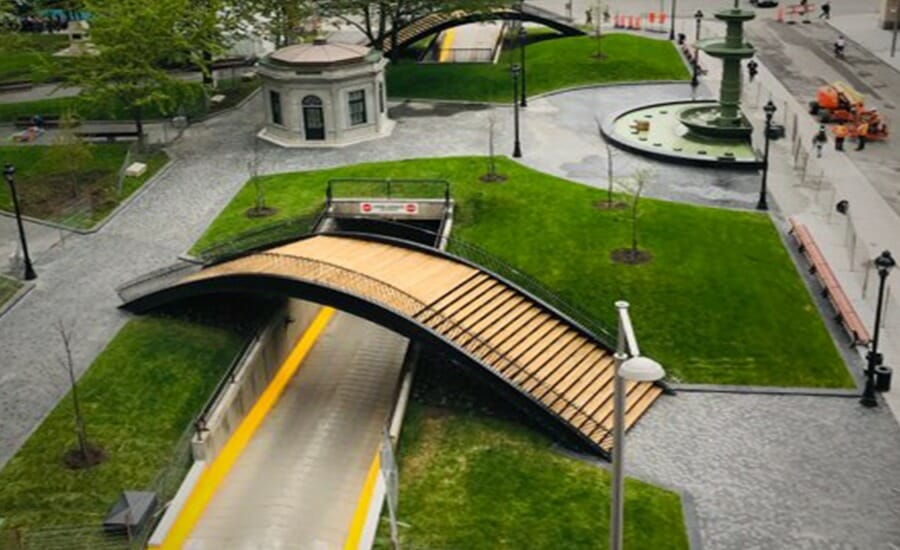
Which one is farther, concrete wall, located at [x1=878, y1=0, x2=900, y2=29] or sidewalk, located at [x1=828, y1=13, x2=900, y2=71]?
concrete wall, located at [x1=878, y1=0, x2=900, y2=29]

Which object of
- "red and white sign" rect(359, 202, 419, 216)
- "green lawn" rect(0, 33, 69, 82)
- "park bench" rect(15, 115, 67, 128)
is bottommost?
"red and white sign" rect(359, 202, 419, 216)

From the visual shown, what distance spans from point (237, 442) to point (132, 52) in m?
25.1

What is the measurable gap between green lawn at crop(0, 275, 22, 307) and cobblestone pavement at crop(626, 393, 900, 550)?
20163mm

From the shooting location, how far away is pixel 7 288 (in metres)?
34.7

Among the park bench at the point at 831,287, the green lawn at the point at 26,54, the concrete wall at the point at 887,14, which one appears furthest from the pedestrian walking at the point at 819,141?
the green lawn at the point at 26,54

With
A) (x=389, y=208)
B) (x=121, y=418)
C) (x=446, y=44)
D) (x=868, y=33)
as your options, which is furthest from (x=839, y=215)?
(x=446, y=44)

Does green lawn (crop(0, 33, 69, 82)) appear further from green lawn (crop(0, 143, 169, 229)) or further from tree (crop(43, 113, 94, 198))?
tree (crop(43, 113, 94, 198))

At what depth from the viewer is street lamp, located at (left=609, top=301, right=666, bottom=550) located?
46.8 feet

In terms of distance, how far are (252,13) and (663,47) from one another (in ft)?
82.2

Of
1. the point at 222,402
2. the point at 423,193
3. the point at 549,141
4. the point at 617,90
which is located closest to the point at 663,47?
the point at 617,90

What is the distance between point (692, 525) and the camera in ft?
74.7

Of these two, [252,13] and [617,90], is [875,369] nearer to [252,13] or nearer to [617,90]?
[617,90]

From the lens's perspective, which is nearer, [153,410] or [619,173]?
[153,410]

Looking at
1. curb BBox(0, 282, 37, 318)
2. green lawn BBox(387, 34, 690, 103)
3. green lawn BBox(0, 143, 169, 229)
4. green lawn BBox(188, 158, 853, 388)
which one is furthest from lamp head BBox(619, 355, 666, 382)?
green lawn BBox(387, 34, 690, 103)
